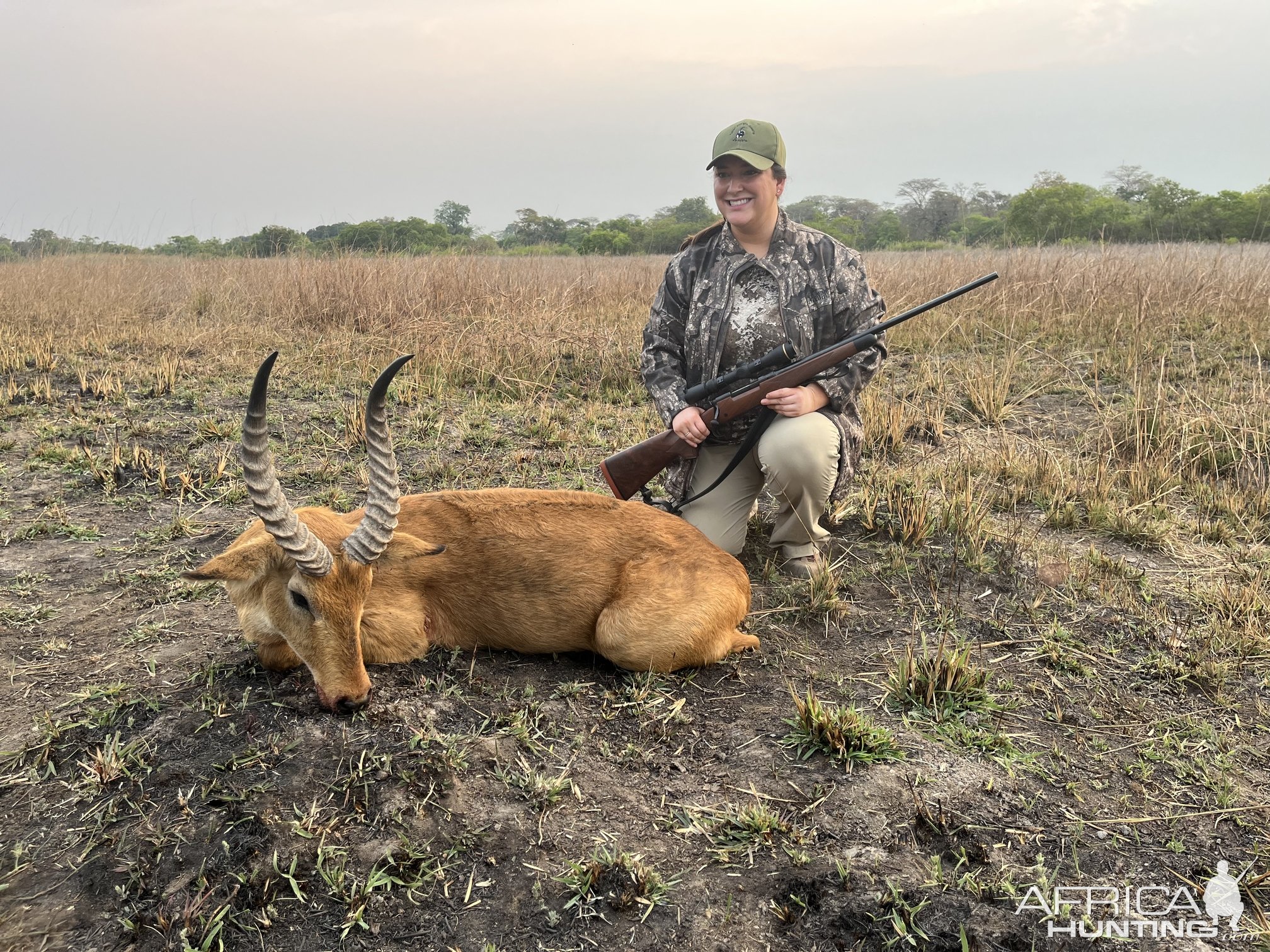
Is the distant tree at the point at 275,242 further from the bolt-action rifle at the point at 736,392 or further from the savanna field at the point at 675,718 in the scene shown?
the bolt-action rifle at the point at 736,392

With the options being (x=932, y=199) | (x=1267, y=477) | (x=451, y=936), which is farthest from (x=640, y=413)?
(x=932, y=199)

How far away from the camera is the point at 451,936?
2.53 metres

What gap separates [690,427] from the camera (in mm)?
4789

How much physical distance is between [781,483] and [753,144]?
81.3 inches

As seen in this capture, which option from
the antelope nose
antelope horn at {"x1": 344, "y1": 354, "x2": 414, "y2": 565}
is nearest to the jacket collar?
antelope horn at {"x1": 344, "y1": 354, "x2": 414, "y2": 565}

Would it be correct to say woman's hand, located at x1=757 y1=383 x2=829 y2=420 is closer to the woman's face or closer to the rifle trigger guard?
the rifle trigger guard

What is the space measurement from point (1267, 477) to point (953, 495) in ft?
8.40

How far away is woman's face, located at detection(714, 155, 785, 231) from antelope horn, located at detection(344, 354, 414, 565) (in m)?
2.59

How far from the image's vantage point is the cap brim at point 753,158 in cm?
463

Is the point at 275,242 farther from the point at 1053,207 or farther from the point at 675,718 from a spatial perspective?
the point at 1053,207

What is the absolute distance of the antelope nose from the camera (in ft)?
10.9

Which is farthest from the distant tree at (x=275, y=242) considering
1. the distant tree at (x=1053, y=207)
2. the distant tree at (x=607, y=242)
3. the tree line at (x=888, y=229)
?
the distant tree at (x=1053, y=207)

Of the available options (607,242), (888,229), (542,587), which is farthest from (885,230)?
(542,587)

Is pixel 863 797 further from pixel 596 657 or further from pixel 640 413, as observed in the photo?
pixel 640 413
